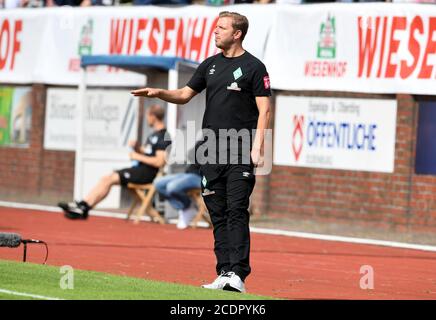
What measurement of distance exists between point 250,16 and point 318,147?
248 cm

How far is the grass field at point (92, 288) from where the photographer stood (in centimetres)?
941

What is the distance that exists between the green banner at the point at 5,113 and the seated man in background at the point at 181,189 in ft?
22.6

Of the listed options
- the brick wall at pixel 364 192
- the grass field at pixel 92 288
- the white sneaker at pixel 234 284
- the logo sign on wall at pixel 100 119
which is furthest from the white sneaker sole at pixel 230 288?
the logo sign on wall at pixel 100 119

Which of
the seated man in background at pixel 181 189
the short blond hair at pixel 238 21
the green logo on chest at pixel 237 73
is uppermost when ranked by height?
the short blond hair at pixel 238 21

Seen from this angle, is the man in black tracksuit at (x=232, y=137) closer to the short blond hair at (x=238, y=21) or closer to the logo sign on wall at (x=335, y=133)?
the short blond hair at (x=238, y=21)

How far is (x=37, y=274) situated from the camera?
35.3 ft

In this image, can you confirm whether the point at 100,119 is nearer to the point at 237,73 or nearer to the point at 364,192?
the point at 364,192

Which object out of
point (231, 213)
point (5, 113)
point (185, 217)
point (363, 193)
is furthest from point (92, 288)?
point (5, 113)

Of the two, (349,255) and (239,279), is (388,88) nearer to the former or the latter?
(349,255)

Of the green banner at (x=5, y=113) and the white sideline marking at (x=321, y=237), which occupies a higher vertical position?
the green banner at (x=5, y=113)
